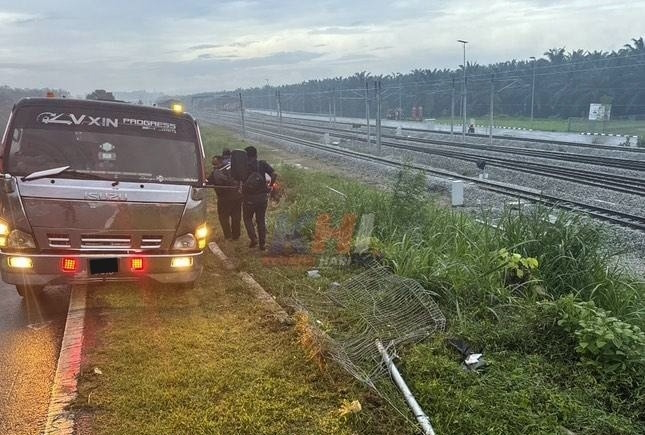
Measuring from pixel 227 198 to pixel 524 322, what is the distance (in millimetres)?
5364

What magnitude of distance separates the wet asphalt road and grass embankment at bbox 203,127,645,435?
2368mm

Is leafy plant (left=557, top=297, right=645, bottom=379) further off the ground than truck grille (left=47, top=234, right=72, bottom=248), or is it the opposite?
truck grille (left=47, top=234, right=72, bottom=248)

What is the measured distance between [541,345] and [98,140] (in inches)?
191

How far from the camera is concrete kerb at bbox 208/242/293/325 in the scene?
543cm

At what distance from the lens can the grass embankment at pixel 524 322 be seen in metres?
3.63

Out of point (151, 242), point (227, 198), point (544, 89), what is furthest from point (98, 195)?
point (544, 89)

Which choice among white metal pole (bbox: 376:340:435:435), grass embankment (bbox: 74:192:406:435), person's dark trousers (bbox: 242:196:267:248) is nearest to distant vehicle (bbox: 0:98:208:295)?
grass embankment (bbox: 74:192:406:435)

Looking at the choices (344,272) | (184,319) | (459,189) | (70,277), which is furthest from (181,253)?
(459,189)

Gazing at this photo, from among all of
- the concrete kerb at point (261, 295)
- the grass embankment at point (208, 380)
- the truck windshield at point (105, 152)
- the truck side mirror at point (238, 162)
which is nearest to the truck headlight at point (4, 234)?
the truck windshield at point (105, 152)

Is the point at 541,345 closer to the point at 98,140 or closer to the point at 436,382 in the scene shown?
the point at 436,382

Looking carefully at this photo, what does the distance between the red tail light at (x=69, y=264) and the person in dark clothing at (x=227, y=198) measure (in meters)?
3.26

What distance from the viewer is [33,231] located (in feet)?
16.8

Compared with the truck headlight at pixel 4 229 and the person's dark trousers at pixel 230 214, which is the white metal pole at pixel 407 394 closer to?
the truck headlight at pixel 4 229

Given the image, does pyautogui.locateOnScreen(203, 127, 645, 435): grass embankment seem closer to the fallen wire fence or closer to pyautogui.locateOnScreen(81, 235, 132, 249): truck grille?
the fallen wire fence
